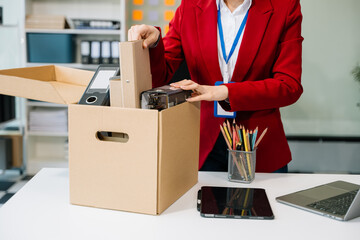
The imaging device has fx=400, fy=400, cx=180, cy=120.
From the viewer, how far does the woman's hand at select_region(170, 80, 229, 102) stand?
111 centimetres

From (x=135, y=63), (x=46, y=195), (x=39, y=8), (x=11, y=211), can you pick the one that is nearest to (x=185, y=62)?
(x=135, y=63)

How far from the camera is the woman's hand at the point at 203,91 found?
1.11m

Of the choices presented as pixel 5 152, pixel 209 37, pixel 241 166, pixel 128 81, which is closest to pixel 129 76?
pixel 128 81

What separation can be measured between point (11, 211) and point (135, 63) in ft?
1.59

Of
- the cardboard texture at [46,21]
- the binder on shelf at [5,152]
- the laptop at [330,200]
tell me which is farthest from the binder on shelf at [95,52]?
the laptop at [330,200]

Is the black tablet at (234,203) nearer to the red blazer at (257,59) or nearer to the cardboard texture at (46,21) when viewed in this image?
the red blazer at (257,59)

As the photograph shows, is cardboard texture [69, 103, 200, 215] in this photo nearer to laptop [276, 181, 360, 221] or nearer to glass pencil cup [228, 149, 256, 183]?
glass pencil cup [228, 149, 256, 183]

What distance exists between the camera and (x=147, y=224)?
0.93 m

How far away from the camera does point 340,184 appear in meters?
1.21

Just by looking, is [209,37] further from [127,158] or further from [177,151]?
[127,158]

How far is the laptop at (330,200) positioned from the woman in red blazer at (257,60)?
315 millimetres

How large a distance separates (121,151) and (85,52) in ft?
9.00

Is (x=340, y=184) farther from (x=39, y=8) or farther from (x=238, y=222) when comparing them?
(x=39, y=8)

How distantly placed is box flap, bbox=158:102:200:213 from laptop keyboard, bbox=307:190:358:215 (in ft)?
1.12
